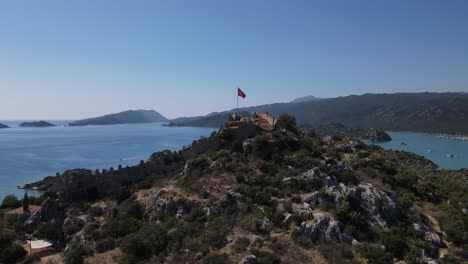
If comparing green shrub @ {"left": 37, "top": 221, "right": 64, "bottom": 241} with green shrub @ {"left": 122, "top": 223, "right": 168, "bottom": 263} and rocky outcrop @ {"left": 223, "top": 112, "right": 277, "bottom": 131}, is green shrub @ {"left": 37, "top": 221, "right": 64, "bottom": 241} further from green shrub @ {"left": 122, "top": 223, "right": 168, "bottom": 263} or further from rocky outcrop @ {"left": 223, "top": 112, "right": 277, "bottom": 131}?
rocky outcrop @ {"left": 223, "top": 112, "right": 277, "bottom": 131}

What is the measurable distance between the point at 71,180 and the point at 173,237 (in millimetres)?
15686

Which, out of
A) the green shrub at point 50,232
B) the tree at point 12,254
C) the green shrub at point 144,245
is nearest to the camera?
the green shrub at point 144,245

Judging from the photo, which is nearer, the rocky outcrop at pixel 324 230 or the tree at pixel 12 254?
the rocky outcrop at pixel 324 230

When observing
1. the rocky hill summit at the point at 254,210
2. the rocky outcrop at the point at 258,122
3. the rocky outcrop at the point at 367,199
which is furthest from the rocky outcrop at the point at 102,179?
the rocky outcrop at the point at 367,199

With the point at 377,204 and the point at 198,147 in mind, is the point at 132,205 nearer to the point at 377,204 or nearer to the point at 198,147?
the point at 198,147

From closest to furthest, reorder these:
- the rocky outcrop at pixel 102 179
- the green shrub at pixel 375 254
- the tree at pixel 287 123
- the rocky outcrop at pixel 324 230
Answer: the green shrub at pixel 375 254 < the rocky outcrop at pixel 324 230 < the rocky outcrop at pixel 102 179 < the tree at pixel 287 123

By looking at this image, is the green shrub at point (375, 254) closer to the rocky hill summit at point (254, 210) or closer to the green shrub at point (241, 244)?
the rocky hill summit at point (254, 210)

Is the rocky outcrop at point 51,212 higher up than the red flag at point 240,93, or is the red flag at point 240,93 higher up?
the red flag at point 240,93

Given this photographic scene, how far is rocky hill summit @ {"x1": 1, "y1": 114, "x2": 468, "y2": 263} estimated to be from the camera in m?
22.4

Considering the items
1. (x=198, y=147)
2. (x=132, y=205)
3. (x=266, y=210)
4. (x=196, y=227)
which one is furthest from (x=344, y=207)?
(x=198, y=147)

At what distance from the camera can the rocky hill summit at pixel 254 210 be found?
22422 mm

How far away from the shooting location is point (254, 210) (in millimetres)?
26109

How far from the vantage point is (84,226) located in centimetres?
3080

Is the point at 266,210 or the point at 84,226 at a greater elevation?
the point at 266,210
